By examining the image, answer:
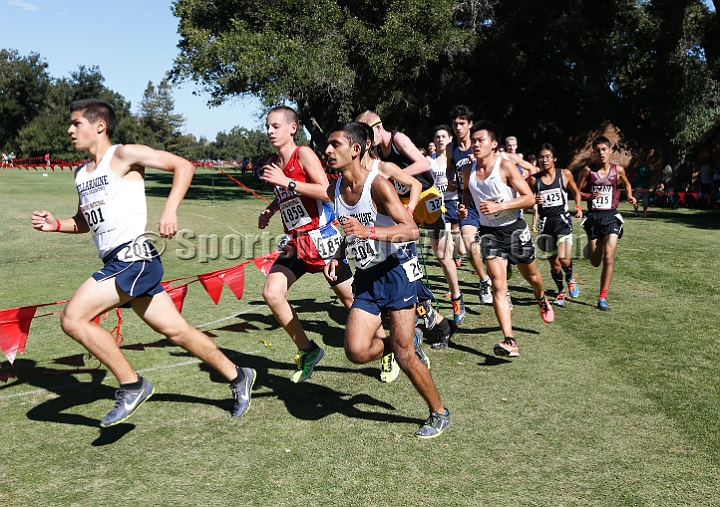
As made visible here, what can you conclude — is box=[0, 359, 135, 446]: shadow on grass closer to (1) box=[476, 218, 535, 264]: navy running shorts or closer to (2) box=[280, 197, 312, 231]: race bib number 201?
(2) box=[280, 197, 312, 231]: race bib number 201

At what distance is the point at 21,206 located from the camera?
20797mm

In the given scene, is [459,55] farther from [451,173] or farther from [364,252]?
[364,252]

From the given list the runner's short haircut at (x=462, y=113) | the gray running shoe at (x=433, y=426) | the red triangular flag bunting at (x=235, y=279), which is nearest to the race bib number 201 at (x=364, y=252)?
the gray running shoe at (x=433, y=426)

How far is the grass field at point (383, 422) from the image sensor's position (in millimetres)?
3734

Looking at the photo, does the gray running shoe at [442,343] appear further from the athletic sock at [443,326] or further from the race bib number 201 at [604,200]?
the race bib number 201 at [604,200]

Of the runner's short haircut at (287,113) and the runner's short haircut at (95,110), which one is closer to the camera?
the runner's short haircut at (95,110)

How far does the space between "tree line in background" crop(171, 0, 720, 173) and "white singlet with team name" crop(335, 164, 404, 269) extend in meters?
20.5

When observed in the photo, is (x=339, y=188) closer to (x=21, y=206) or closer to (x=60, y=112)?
(x=21, y=206)

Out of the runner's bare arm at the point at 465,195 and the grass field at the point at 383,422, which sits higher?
the runner's bare arm at the point at 465,195

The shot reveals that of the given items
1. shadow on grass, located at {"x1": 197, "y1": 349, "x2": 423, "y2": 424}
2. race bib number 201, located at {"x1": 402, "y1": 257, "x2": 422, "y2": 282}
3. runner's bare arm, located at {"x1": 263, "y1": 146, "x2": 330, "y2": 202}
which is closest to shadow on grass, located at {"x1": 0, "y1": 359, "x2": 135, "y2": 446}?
shadow on grass, located at {"x1": 197, "y1": 349, "x2": 423, "y2": 424}

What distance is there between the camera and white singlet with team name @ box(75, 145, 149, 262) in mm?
4367

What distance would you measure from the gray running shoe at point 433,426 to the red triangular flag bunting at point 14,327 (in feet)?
10.5

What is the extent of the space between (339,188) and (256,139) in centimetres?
13827

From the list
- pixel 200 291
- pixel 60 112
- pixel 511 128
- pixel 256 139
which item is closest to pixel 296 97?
pixel 511 128
